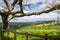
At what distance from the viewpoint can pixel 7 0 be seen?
68.1ft

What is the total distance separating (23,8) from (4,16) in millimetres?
2505

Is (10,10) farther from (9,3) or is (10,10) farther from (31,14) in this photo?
(31,14)

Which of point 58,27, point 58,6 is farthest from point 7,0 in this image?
point 58,27

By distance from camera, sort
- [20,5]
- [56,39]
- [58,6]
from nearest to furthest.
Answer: [56,39] < [58,6] < [20,5]

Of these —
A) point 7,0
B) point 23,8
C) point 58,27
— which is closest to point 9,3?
point 7,0

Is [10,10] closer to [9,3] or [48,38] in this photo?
[9,3]

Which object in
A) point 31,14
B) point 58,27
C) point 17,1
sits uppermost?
point 17,1

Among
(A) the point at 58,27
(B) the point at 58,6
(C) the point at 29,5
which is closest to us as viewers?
(B) the point at 58,6

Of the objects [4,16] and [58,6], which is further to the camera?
[4,16]

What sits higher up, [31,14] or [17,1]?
[17,1]

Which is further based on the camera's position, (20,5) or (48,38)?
(20,5)

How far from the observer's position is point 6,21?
2312 cm

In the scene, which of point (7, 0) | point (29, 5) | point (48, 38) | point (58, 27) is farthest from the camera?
point (58, 27)

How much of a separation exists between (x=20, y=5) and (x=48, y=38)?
13.1 m
